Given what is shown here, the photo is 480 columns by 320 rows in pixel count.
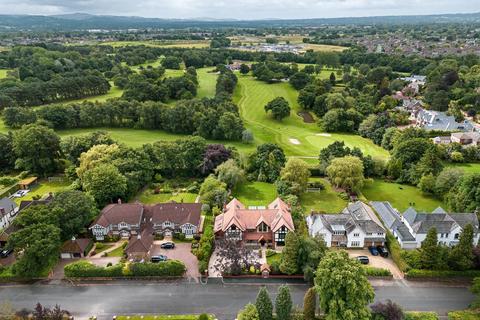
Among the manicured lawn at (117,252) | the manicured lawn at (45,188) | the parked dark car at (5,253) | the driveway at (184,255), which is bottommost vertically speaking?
the manicured lawn at (45,188)

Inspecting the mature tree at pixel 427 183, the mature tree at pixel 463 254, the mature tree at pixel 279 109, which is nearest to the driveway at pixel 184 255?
the mature tree at pixel 463 254

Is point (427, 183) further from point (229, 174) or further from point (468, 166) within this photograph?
point (229, 174)

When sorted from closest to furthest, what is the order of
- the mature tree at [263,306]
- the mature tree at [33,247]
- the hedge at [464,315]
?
the mature tree at [263,306] → the hedge at [464,315] → the mature tree at [33,247]

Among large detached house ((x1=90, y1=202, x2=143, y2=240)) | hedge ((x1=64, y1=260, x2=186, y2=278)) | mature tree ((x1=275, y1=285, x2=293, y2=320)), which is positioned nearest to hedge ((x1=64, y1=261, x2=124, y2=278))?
hedge ((x1=64, y1=260, x2=186, y2=278))

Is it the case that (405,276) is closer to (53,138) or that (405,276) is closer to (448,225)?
(448,225)

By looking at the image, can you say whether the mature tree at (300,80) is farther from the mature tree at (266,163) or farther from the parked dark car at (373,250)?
the parked dark car at (373,250)

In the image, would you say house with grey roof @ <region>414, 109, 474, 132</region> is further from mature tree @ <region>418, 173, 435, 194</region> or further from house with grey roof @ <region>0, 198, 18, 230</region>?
house with grey roof @ <region>0, 198, 18, 230</region>
